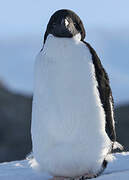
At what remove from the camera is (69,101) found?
4793 millimetres

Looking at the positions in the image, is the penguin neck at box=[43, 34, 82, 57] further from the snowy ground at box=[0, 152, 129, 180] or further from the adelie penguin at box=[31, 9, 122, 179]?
the snowy ground at box=[0, 152, 129, 180]

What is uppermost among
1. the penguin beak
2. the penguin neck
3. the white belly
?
the penguin beak

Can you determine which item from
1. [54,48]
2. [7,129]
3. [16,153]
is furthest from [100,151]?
[7,129]

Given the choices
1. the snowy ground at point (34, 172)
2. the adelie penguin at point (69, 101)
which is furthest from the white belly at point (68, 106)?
the snowy ground at point (34, 172)

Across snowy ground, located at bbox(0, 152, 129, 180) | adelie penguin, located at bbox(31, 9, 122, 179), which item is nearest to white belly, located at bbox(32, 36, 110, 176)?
adelie penguin, located at bbox(31, 9, 122, 179)

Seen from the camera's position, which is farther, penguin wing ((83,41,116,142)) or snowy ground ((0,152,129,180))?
snowy ground ((0,152,129,180))

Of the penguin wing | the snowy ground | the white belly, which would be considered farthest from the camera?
the snowy ground

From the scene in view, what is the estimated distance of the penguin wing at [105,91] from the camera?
195 inches

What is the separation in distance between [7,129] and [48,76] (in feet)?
46.8

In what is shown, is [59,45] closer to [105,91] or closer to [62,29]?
[62,29]

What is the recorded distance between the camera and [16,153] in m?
17.0

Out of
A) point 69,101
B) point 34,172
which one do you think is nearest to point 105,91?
point 69,101

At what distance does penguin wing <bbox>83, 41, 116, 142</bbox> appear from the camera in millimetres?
4945

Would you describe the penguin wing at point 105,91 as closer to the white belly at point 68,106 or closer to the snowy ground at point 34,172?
the white belly at point 68,106
